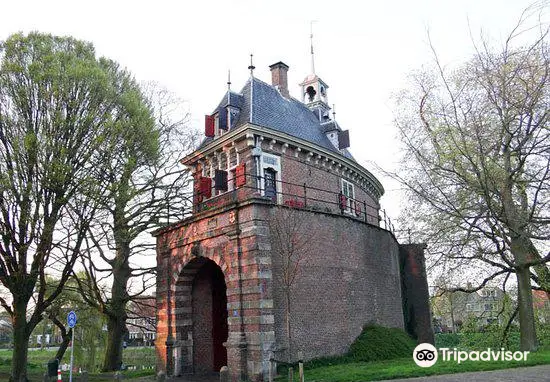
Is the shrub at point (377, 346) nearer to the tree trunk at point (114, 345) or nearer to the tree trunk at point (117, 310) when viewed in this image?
the tree trunk at point (117, 310)

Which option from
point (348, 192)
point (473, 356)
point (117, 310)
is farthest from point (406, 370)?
point (117, 310)

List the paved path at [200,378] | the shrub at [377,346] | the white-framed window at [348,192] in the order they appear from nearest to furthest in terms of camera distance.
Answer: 1. the paved path at [200,378]
2. the shrub at [377,346]
3. the white-framed window at [348,192]

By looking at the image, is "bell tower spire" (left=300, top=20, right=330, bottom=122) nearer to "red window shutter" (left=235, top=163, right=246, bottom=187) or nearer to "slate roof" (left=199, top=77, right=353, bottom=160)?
"slate roof" (left=199, top=77, right=353, bottom=160)

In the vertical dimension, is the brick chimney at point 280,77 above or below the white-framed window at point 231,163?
above

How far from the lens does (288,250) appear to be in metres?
15.4

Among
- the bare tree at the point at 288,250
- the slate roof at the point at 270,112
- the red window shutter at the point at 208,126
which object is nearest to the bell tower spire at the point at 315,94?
the slate roof at the point at 270,112

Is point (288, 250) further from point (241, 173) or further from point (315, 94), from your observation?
point (315, 94)

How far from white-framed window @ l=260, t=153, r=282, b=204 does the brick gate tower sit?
0.06 m

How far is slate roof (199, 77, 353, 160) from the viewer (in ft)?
74.2

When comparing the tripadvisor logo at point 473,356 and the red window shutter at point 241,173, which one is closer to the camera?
the tripadvisor logo at point 473,356

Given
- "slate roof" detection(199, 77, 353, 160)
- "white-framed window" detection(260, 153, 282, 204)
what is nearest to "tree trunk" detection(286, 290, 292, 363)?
"white-framed window" detection(260, 153, 282, 204)

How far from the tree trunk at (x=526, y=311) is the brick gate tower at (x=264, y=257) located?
231 inches

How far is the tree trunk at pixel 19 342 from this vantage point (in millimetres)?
17359

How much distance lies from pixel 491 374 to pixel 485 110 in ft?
24.1
